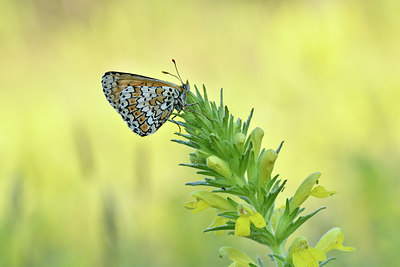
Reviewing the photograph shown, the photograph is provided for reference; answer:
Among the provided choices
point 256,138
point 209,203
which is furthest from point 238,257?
point 256,138

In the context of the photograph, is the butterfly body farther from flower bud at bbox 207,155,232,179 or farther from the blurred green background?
flower bud at bbox 207,155,232,179

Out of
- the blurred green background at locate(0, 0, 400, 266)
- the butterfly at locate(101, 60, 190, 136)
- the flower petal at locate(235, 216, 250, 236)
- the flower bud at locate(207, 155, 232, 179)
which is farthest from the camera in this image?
the blurred green background at locate(0, 0, 400, 266)

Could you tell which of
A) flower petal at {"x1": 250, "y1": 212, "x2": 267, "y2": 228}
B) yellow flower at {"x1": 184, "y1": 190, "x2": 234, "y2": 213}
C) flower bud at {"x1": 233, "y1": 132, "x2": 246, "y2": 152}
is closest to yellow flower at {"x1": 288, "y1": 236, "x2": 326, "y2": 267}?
flower petal at {"x1": 250, "y1": 212, "x2": 267, "y2": 228}

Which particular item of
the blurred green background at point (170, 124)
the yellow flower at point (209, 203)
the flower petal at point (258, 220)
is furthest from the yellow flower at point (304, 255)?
the blurred green background at point (170, 124)

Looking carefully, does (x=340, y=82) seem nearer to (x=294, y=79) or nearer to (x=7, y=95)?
(x=294, y=79)

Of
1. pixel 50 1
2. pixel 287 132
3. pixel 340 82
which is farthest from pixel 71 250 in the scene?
pixel 50 1

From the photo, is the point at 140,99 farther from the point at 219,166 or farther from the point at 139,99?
the point at 219,166

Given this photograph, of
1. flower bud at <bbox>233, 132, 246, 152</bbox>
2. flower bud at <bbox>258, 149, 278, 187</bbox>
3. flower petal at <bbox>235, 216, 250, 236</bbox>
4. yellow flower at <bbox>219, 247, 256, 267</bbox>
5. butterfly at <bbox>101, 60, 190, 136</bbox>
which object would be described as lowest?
yellow flower at <bbox>219, 247, 256, 267</bbox>
